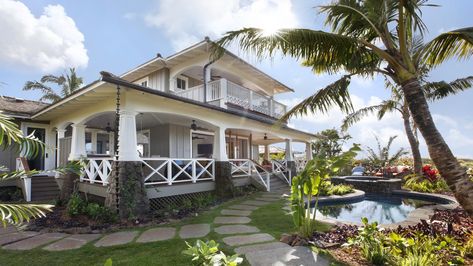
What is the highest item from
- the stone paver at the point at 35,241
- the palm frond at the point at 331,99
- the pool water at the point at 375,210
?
the palm frond at the point at 331,99

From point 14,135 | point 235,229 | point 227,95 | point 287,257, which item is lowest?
point 235,229

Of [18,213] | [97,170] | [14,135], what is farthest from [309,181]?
[97,170]

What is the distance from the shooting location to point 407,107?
12773 mm

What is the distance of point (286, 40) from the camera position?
5.71m

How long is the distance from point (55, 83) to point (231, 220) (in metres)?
26.2

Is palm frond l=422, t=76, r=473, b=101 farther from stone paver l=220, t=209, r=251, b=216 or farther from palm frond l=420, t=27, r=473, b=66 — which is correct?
stone paver l=220, t=209, r=251, b=216

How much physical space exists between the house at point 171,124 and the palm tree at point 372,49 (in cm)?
307

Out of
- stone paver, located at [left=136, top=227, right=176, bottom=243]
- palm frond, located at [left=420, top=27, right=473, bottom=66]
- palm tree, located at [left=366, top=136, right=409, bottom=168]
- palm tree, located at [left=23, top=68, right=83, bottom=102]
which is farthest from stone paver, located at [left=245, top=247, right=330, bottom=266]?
palm tree, located at [left=23, top=68, right=83, bottom=102]

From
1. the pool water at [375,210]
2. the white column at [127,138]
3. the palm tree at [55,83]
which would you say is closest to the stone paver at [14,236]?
the white column at [127,138]

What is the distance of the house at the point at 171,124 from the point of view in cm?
809

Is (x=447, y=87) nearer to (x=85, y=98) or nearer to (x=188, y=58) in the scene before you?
(x=188, y=58)

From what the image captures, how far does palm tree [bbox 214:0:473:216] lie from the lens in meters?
4.67

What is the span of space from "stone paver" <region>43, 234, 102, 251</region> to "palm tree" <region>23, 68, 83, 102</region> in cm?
2187

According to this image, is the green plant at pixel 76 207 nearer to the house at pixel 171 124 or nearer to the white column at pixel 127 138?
the house at pixel 171 124
